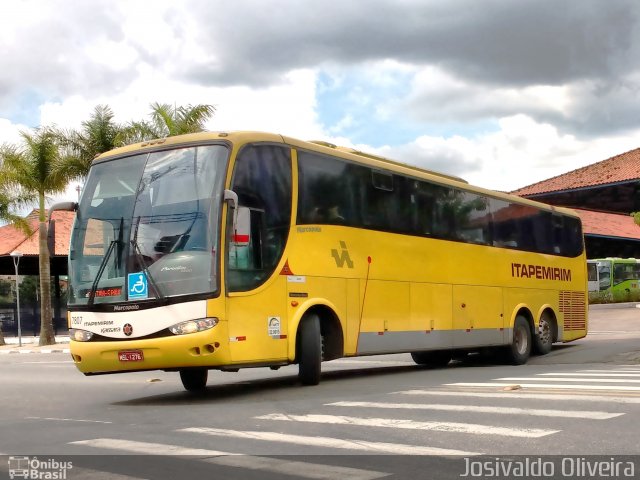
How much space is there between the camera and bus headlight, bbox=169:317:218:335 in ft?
36.5

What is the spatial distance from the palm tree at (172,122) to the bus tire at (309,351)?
22.7m

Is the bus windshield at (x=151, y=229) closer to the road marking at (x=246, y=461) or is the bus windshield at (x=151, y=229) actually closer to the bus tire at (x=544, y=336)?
the road marking at (x=246, y=461)

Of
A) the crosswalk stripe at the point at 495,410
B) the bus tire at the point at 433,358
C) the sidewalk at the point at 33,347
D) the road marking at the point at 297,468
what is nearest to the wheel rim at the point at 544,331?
the bus tire at the point at 433,358

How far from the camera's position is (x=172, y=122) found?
1366 inches

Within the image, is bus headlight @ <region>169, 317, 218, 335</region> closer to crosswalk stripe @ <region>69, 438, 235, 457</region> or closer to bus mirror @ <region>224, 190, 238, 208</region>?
bus mirror @ <region>224, 190, 238, 208</region>

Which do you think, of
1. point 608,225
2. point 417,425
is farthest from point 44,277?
point 417,425

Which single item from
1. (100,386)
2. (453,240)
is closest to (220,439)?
(100,386)

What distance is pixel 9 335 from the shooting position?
47.7m

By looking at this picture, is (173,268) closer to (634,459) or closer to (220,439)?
(220,439)

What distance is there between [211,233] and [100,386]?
571 centimetres

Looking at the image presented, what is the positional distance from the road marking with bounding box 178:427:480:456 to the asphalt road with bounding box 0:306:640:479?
13mm

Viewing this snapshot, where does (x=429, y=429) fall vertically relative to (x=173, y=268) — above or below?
below

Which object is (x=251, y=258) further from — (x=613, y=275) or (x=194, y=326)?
(x=613, y=275)

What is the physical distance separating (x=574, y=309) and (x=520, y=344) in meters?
3.58
